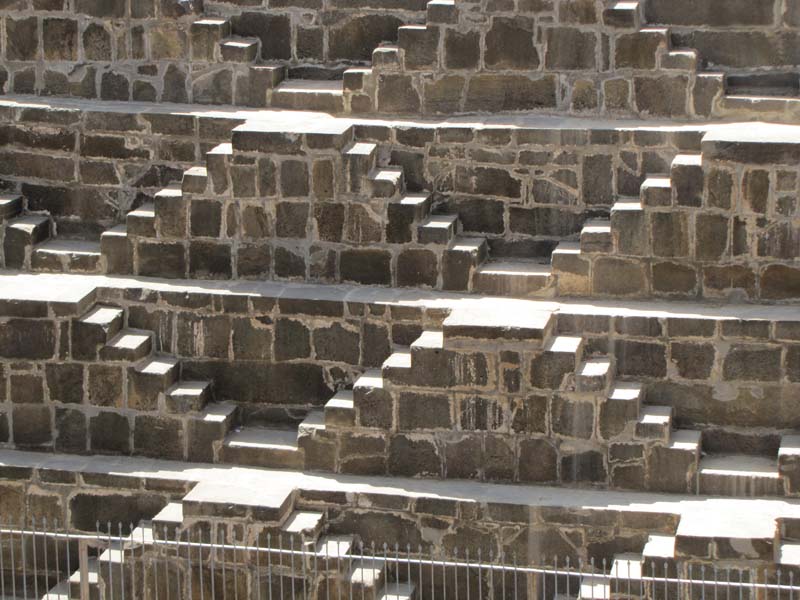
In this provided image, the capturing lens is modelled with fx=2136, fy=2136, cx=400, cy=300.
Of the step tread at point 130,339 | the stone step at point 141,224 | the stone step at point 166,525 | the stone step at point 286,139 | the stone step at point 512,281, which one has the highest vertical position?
the stone step at point 286,139

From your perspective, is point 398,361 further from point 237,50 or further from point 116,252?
point 237,50

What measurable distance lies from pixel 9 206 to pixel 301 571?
4.48m

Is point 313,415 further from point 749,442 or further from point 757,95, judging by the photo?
point 757,95

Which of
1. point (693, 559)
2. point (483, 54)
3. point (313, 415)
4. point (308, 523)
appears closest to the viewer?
point (693, 559)

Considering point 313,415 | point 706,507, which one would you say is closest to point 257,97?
point 313,415

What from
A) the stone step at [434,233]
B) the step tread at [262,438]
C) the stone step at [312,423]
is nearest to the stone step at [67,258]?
the step tread at [262,438]

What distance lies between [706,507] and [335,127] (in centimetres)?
434

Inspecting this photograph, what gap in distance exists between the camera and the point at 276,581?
15055 mm

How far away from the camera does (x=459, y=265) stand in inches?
651

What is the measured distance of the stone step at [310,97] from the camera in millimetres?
17781

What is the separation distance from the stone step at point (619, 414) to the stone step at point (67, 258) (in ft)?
14.5

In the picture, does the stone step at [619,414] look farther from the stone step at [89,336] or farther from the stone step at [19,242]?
the stone step at [19,242]

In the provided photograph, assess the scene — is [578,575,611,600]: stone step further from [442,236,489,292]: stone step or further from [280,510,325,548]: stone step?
[442,236,489,292]: stone step

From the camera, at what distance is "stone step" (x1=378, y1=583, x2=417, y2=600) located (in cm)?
1510
